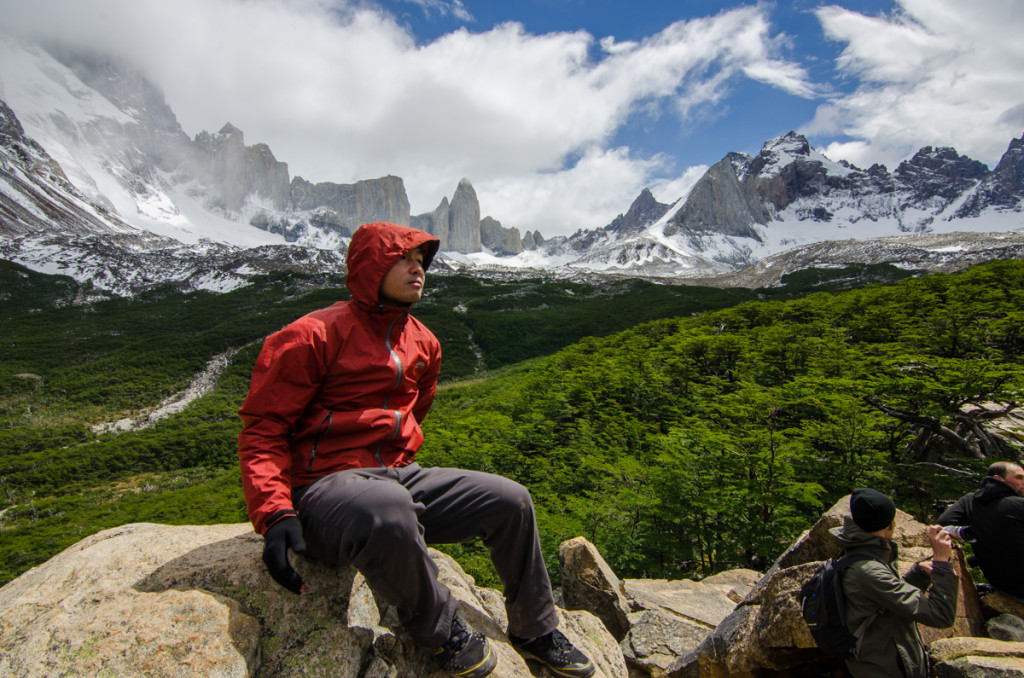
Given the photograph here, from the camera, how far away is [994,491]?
182 inches

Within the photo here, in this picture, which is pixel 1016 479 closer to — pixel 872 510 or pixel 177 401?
pixel 872 510

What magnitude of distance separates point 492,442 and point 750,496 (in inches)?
343

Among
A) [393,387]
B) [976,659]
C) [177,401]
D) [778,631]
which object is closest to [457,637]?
[393,387]

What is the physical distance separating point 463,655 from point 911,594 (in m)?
3.11

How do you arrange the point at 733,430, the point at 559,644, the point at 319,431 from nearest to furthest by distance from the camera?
the point at 319,431
the point at 559,644
the point at 733,430

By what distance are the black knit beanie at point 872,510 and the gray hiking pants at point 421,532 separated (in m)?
2.36

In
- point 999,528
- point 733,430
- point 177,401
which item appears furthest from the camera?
point 177,401

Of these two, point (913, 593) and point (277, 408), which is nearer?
point (277, 408)

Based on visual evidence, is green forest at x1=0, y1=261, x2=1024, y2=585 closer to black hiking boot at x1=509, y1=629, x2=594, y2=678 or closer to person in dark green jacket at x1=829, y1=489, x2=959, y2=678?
person in dark green jacket at x1=829, y1=489, x2=959, y2=678

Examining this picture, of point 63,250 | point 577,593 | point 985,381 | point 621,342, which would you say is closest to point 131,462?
point 621,342

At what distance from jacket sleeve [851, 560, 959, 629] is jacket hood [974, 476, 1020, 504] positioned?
6.52 feet

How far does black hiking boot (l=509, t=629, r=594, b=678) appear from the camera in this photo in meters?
3.10

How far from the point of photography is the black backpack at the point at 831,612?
11.4 feet

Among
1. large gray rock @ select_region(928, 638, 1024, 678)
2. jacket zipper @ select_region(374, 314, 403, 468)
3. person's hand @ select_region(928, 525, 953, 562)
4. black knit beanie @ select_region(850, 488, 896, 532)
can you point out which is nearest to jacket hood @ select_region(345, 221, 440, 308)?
jacket zipper @ select_region(374, 314, 403, 468)
